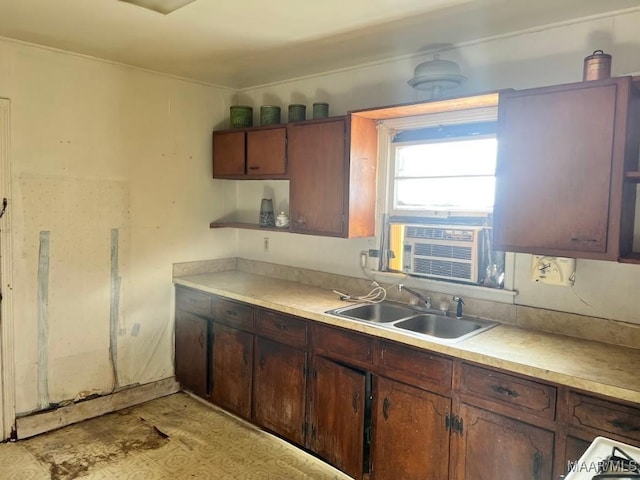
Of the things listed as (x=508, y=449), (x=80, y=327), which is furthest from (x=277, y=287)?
(x=508, y=449)

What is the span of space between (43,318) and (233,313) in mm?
1219

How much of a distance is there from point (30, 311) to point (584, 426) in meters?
3.11

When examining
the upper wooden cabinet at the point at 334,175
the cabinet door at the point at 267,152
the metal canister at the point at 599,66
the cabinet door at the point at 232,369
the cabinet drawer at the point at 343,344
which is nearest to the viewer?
the metal canister at the point at 599,66

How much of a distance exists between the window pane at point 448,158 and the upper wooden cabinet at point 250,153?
2.79 feet

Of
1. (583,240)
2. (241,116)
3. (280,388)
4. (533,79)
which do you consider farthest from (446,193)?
(241,116)

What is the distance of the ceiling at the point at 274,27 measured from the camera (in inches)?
86.7

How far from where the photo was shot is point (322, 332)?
2.65m

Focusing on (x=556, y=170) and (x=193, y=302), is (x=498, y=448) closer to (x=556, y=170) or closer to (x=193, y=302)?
(x=556, y=170)

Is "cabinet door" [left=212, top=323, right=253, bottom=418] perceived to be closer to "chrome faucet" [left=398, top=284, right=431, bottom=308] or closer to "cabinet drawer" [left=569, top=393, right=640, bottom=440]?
"chrome faucet" [left=398, top=284, right=431, bottom=308]

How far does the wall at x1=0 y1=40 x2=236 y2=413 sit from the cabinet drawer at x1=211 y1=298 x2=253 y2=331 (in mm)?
608

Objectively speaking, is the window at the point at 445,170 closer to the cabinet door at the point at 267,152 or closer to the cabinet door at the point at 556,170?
the cabinet door at the point at 556,170

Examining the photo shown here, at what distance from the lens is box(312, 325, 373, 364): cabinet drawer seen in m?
2.46

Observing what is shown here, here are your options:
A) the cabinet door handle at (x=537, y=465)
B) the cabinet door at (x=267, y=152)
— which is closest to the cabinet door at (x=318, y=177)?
the cabinet door at (x=267, y=152)

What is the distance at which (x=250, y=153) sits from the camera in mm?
3523
